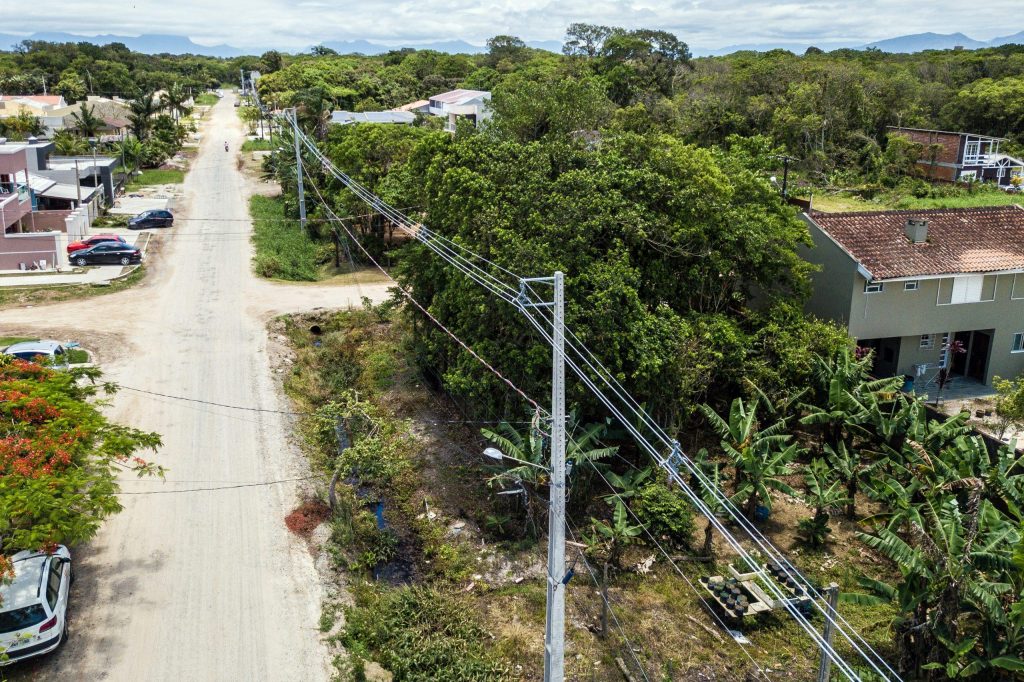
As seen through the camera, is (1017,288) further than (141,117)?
No

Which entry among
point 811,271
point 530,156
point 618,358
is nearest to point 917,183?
point 811,271

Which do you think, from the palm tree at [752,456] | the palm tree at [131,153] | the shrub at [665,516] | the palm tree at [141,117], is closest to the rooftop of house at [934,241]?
the palm tree at [752,456]

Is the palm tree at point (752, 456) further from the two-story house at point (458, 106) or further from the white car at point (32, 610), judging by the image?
the two-story house at point (458, 106)

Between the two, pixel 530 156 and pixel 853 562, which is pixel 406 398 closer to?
pixel 530 156

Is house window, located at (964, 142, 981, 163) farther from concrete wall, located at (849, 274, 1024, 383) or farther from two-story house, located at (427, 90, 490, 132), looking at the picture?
two-story house, located at (427, 90, 490, 132)

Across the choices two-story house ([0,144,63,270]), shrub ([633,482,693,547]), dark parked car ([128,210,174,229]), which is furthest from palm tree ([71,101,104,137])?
shrub ([633,482,693,547])

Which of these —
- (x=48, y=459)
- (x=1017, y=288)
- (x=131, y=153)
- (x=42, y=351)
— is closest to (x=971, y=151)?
(x=1017, y=288)

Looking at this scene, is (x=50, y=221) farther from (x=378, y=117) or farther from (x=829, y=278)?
(x=829, y=278)
